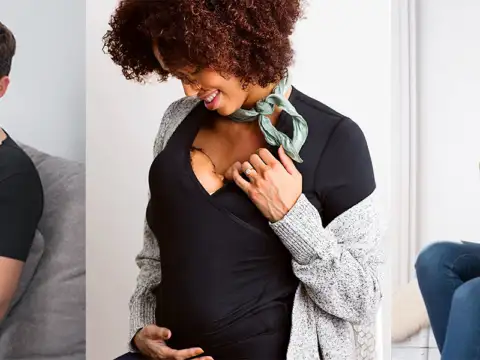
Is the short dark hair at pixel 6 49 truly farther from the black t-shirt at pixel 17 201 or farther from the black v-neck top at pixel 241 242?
the black v-neck top at pixel 241 242

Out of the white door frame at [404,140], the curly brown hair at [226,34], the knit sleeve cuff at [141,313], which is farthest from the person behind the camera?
the white door frame at [404,140]

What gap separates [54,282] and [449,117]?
2.22m

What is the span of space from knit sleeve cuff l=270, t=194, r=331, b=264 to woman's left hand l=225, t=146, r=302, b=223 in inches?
0.6

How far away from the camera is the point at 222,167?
1396mm

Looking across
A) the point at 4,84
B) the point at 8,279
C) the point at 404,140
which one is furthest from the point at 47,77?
the point at 404,140

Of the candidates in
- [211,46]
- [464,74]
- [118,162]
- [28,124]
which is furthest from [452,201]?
[211,46]

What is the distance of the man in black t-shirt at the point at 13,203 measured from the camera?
1.75 m

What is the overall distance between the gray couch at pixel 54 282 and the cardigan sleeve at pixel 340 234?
77 centimetres

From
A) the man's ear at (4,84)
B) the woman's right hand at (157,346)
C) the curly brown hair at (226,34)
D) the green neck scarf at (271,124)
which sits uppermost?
the curly brown hair at (226,34)

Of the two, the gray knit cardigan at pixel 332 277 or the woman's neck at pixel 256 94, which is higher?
the woman's neck at pixel 256 94

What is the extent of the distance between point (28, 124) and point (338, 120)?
84 centimetres

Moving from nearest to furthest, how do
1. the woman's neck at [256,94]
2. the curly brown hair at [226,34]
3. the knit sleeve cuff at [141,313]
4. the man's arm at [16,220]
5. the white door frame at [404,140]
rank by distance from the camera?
the curly brown hair at [226,34], the woman's neck at [256,94], the knit sleeve cuff at [141,313], the man's arm at [16,220], the white door frame at [404,140]

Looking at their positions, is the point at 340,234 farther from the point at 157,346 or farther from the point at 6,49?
the point at 6,49

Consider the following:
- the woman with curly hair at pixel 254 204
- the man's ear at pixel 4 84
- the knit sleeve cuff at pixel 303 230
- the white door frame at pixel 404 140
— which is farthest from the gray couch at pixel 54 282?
the white door frame at pixel 404 140
